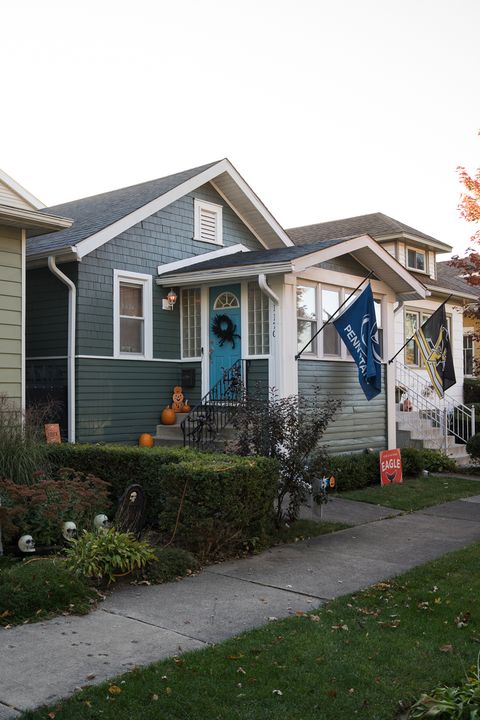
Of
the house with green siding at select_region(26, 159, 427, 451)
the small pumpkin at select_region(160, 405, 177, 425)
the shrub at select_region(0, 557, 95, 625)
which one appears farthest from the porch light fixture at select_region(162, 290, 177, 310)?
the shrub at select_region(0, 557, 95, 625)

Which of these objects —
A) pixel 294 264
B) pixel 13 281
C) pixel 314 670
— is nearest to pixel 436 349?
pixel 294 264

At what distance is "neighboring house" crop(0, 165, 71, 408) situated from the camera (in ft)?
34.3

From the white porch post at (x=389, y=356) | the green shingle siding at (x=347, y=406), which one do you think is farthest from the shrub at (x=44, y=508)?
the white porch post at (x=389, y=356)

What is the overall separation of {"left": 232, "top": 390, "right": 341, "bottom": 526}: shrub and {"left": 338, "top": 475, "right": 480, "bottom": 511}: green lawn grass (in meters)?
2.96

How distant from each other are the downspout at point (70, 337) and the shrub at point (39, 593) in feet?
19.2

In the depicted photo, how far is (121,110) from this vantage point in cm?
1443

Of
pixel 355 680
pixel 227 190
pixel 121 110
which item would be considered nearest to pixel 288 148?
pixel 227 190

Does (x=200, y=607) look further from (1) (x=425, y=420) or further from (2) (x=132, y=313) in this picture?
(1) (x=425, y=420)

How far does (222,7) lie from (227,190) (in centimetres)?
466

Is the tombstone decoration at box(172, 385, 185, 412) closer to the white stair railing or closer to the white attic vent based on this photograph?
the white attic vent

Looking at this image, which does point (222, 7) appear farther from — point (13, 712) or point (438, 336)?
point (13, 712)

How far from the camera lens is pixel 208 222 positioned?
15.1 m

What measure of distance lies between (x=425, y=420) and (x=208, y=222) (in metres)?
7.19

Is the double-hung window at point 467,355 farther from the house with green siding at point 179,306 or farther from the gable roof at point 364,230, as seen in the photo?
the house with green siding at point 179,306
